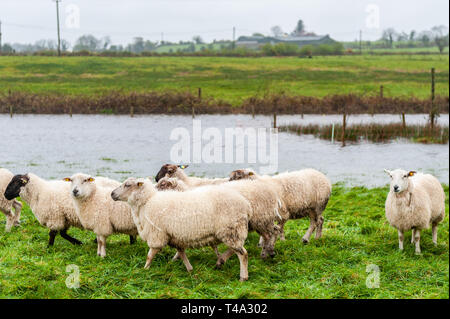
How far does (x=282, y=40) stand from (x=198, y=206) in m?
86.4

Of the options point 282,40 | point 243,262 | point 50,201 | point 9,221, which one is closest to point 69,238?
point 50,201

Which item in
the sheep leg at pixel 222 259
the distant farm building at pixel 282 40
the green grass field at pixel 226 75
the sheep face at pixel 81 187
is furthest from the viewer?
the distant farm building at pixel 282 40

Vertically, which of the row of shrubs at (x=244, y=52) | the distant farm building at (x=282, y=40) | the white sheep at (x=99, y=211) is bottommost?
the white sheep at (x=99, y=211)

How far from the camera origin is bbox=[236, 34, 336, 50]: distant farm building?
89.8 m

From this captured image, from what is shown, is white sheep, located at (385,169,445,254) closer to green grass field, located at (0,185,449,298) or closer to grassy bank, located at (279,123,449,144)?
green grass field, located at (0,185,449,298)

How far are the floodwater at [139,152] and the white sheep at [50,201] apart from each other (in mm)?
7309

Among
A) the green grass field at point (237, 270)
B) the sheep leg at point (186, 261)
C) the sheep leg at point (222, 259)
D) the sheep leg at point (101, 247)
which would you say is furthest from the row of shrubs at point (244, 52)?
the sheep leg at point (222, 259)

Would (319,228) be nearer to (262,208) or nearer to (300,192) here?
(300,192)

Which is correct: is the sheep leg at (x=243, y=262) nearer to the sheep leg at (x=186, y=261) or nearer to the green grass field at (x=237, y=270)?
the green grass field at (x=237, y=270)

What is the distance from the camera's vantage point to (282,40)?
90.4 meters

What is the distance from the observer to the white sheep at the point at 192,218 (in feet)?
24.2
